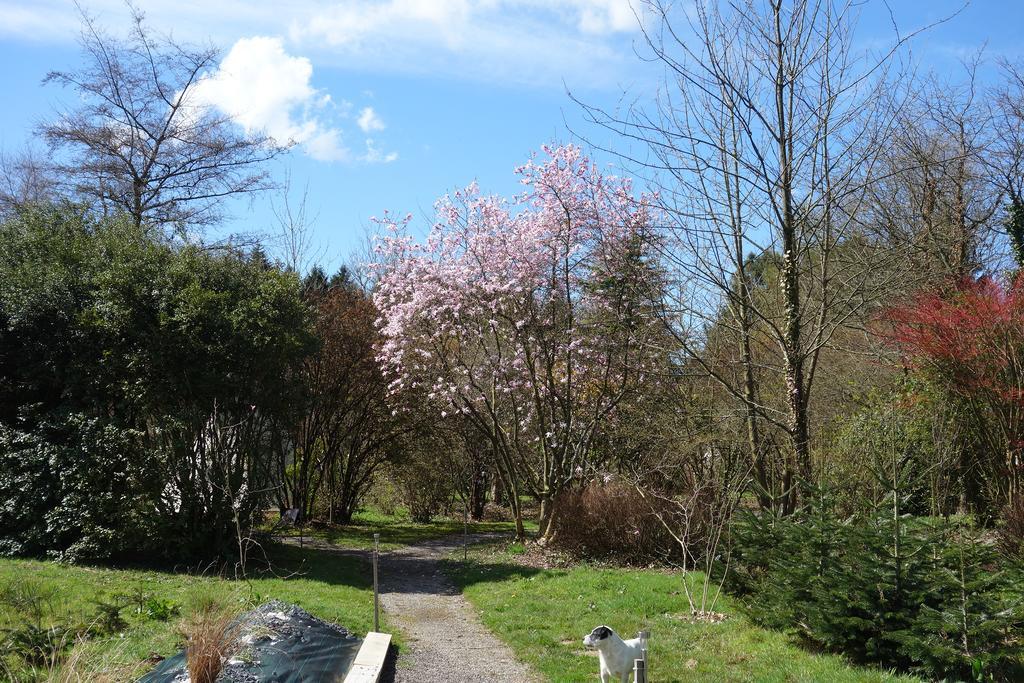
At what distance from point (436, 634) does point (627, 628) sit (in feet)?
7.11

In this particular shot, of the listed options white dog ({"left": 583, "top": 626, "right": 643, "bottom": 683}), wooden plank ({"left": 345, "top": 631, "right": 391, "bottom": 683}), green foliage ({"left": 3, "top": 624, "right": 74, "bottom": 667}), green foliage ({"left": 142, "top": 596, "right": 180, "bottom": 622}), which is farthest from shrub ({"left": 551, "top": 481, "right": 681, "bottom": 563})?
green foliage ({"left": 3, "top": 624, "right": 74, "bottom": 667})

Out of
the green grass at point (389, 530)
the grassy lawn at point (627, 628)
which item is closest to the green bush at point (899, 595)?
the grassy lawn at point (627, 628)

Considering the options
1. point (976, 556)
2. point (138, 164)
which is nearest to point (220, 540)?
point (976, 556)

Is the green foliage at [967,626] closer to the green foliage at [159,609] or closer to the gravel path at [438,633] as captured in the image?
the gravel path at [438,633]

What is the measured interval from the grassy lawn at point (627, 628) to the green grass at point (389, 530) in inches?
212

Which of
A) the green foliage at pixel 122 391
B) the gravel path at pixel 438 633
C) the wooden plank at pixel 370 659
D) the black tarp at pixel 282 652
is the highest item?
the green foliage at pixel 122 391

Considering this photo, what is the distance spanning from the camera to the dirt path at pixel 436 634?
23.8 ft

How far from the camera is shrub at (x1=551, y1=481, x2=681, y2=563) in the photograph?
530 inches

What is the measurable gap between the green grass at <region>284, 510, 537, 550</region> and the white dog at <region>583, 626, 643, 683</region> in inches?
446

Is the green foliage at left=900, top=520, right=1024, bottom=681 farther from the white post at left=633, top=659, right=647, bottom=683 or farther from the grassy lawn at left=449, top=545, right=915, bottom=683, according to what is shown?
the white post at left=633, top=659, right=647, bottom=683

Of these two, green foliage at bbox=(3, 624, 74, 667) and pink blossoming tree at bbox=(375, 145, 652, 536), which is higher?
pink blossoming tree at bbox=(375, 145, 652, 536)

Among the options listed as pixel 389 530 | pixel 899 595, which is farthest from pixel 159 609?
pixel 389 530

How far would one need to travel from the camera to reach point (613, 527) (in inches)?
543

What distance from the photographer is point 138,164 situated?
2198cm
